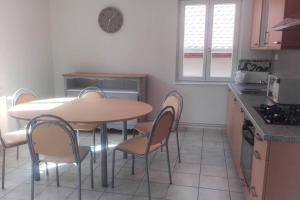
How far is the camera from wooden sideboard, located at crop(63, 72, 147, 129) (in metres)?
3.96

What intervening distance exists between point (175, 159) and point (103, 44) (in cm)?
228

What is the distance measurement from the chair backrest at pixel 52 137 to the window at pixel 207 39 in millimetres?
2609

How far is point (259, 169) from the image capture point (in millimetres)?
1655

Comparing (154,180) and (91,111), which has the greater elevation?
(91,111)

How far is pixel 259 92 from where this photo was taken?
2938 mm

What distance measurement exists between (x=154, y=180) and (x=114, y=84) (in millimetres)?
2124

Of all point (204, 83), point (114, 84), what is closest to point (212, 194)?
point (204, 83)

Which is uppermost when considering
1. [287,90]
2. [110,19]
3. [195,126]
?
[110,19]

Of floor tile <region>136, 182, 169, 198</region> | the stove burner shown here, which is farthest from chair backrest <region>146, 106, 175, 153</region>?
the stove burner

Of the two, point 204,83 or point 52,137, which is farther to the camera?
point 204,83

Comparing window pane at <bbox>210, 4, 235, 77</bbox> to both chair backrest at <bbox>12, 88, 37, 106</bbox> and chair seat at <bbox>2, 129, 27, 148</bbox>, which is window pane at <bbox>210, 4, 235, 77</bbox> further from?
chair seat at <bbox>2, 129, 27, 148</bbox>

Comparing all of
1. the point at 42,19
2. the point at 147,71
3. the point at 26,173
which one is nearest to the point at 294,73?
the point at 147,71

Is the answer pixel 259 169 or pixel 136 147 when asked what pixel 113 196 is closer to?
pixel 136 147

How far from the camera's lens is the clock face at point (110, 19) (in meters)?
4.18
